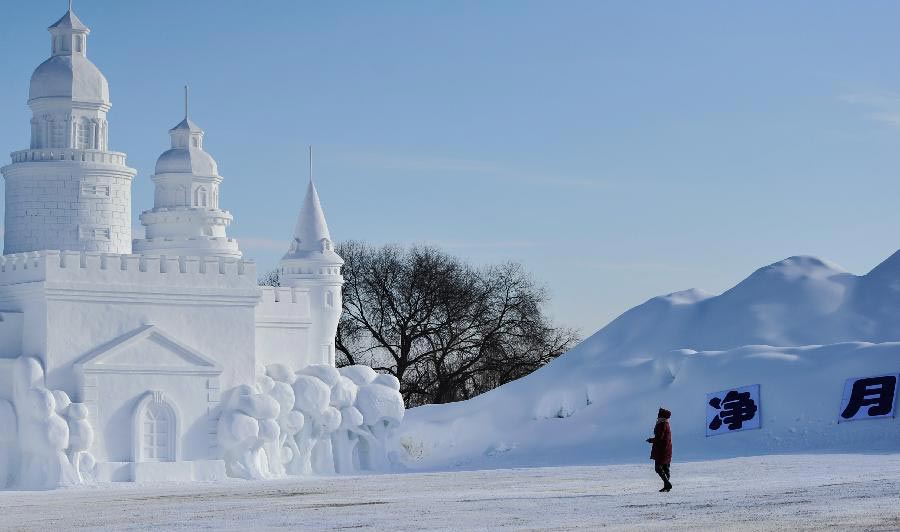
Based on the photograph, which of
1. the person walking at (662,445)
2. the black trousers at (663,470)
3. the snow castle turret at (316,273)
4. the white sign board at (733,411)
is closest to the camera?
the person walking at (662,445)

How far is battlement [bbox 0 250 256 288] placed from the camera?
125 ft

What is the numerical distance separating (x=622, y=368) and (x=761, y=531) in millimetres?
28576

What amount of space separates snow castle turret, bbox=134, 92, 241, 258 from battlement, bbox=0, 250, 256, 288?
795cm

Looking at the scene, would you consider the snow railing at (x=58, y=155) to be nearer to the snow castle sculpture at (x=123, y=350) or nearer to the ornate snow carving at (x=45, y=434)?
the snow castle sculpture at (x=123, y=350)

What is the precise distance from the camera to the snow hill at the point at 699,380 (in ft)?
130

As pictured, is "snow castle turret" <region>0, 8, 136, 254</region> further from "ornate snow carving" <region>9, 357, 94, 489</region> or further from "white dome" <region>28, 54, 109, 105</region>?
"ornate snow carving" <region>9, 357, 94, 489</region>

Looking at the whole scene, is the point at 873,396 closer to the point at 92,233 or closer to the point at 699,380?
Result: the point at 699,380

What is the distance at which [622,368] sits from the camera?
4594 centimetres

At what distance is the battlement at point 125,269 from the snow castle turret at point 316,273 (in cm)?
667

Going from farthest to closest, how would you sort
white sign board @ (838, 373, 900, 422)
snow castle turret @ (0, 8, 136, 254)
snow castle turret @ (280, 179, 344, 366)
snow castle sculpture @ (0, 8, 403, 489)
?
snow castle turret @ (280, 179, 344, 366), snow castle turret @ (0, 8, 136, 254), white sign board @ (838, 373, 900, 422), snow castle sculpture @ (0, 8, 403, 489)

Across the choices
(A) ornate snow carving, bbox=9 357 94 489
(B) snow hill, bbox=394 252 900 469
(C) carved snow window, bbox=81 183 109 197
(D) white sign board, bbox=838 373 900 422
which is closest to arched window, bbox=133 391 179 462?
(A) ornate snow carving, bbox=9 357 94 489

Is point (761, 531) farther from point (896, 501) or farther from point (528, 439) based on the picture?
point (528, 439)

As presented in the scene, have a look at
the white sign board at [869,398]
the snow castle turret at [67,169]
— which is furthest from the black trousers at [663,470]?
the snow castle turret at [67,169]

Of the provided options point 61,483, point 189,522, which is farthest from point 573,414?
point 189,522
